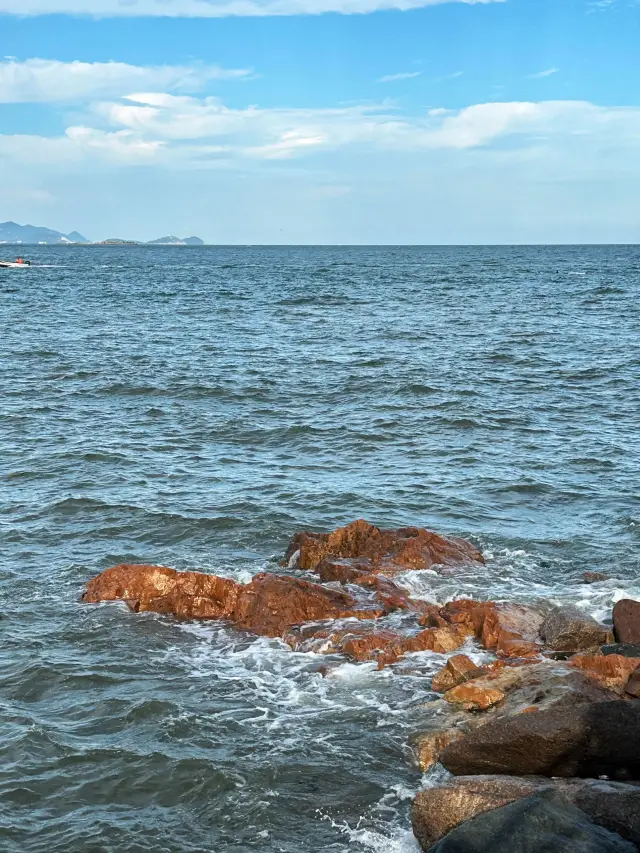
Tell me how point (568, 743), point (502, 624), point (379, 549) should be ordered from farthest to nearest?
point (379, 549)
point (502, 624)
point (568, 743)

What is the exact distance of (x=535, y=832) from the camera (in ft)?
24.1

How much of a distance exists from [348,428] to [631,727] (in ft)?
56.4

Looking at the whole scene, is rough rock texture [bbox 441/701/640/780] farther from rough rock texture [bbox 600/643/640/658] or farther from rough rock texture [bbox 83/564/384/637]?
rough rock texture [bbox 83/564/384/637]

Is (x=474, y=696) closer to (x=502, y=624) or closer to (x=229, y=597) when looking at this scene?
(x=502, y=624)

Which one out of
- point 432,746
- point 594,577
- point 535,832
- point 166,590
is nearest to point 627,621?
point 594,577

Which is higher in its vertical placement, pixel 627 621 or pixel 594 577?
pixel 627 621

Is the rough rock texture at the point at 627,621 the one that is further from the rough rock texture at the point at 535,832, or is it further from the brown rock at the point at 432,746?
the rough rock texture at the point at 535,832

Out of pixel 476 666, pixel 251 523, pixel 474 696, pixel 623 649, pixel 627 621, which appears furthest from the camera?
pixel 251 523

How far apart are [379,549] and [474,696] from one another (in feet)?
17.9

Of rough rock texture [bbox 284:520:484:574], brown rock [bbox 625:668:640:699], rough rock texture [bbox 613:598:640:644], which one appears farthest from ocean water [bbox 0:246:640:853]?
brown rock [bbox 625:668:640:699]

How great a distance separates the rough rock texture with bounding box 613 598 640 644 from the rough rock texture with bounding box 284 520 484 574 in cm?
394

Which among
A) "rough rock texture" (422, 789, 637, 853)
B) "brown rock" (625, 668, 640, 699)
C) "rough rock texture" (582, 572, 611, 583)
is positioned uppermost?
"rough rock texture" (422, 789, 637, 853)

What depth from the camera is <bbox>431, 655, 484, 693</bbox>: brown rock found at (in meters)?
11.3

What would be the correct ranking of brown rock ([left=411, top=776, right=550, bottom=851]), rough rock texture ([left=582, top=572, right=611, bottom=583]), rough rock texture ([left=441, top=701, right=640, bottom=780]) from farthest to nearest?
rough rock texture ([left=582, top=572, right=611, bottom=583])
rough rock texture ([left=441, top=701, right=640, bottom=780])
brown rock ([left=411, top=776, right=550, bottom=851])
